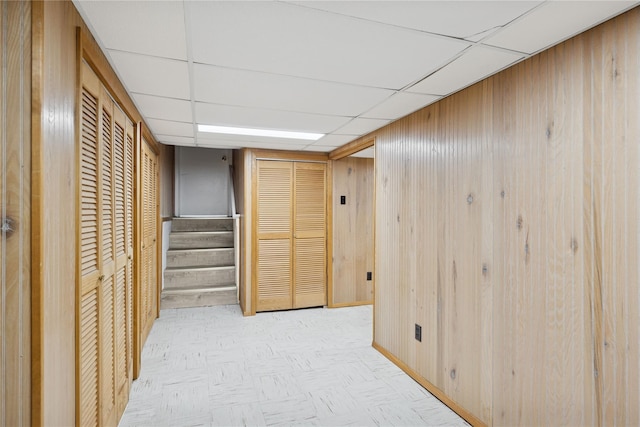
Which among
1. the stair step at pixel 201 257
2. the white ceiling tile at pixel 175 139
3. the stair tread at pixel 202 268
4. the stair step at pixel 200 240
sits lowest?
the stair tread at pixel 202 268

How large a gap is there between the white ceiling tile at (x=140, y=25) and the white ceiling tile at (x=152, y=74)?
0.09 meters

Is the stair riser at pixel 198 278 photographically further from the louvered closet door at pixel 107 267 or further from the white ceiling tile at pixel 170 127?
the louvered closet door at pixel 107 267

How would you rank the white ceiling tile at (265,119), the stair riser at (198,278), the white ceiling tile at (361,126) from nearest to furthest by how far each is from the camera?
the white ceiling tile at (265,119) < the white ceiling tile at (361,126) < the stair riser at (198,278)

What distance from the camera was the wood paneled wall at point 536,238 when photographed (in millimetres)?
1381

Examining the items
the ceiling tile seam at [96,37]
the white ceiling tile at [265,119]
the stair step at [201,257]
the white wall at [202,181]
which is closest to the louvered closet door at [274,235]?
the stair step at [201,257]

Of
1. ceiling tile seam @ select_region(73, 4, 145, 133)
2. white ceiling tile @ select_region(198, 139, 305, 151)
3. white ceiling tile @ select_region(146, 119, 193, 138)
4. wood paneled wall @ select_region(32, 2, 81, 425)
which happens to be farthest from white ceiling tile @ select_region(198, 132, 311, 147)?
wood paneled wall @ select_region(32, 2, 81, 425)

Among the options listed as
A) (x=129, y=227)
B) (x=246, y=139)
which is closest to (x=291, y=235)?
(x=246, y=139)

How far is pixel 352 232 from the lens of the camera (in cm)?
472

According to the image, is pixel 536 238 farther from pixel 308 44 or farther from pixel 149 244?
pixel 149 244

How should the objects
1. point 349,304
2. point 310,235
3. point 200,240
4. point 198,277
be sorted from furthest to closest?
point 200,240
point 198,277
point 349,304
point 310,235

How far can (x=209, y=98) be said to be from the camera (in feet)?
7.54

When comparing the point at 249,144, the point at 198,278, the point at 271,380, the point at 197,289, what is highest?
the point at 249,144

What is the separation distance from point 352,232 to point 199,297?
2.27 meters

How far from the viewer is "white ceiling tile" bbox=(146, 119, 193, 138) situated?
117 inches
